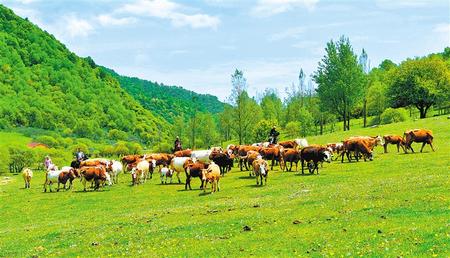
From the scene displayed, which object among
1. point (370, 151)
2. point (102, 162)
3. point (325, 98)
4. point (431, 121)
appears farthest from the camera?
point (325, 98)

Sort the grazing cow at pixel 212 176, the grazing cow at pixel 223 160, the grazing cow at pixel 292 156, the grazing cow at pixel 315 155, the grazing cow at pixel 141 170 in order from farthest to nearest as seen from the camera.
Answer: the grazing cow at pixel 223 160, the grazing cow at pixel 141 170, the grazing cow at pixel 292 156, the grazing cow at pixel 315 155, the grazing cow at pixel 212 176

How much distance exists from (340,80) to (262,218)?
69.7 meters

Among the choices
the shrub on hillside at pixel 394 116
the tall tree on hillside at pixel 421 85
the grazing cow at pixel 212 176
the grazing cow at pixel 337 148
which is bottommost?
the grazing cow at pixel 212 176

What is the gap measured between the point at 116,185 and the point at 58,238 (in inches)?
824

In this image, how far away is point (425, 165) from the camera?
107ft

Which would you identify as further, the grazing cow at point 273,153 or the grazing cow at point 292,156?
the grazing cow at point 273,153

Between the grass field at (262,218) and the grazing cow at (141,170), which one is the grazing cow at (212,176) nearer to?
the grass field at (262,218)

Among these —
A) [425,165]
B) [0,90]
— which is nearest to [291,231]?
[425,165]

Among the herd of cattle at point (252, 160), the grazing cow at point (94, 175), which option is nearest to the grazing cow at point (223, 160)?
the herd of cattle at point (252, 160)

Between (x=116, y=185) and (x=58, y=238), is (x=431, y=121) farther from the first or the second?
(x=58, y=238)

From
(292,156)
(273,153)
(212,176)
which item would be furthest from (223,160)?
(212,176)

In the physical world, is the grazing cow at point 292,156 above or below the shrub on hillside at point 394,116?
below

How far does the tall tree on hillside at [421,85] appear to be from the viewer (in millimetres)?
87438

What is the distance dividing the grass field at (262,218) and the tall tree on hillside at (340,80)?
4975cm
